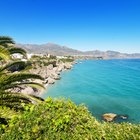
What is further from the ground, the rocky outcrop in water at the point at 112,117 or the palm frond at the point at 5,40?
the palm frond at the point at 5,40

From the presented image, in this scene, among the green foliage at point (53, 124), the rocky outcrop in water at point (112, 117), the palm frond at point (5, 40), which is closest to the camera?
the green foliage at point (53, 124)

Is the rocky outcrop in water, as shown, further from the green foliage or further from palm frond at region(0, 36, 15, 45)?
the green foliage

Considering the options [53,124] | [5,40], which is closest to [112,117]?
[5,40]

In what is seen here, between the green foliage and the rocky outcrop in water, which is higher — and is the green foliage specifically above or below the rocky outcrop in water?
above

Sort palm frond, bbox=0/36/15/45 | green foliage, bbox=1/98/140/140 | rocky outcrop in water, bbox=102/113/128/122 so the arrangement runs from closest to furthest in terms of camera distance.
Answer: green foliage, bbox=1/98/140/140, palm frond, bbox=0/36/15/45, rocky outcrop in water, bbox=102/113/128/122

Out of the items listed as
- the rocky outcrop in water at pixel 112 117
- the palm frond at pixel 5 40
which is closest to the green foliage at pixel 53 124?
the palm frond at pixel 5 40

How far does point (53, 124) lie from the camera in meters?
6.70

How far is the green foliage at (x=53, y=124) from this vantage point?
21.5ft

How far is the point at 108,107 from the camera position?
35.0 meters

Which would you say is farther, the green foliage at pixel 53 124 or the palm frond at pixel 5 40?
the palm frond at pixel 5 40

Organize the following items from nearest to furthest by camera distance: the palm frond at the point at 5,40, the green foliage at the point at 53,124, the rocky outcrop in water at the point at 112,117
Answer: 1. the green foliage at the point at 53,124
2. the palm frond at the point at 5,40
3. the rocky outcrop in water at the point at 112,117

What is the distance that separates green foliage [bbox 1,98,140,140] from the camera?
257 inches

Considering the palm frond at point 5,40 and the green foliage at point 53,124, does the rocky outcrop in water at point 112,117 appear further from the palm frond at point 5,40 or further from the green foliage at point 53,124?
the green foliage at point 53,124

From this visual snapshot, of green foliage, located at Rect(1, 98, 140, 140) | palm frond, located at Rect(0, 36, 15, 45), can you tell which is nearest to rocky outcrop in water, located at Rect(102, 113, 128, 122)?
palm frond, located at Rect(0, 36, 15, 45)
